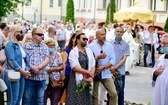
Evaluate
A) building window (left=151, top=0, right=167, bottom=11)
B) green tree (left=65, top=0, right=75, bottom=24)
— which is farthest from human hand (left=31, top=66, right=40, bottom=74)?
green tree (left=65, top=0, right=75, bottom=24)

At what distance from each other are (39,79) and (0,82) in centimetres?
114

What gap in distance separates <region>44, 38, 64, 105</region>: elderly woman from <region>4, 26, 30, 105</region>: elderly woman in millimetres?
929

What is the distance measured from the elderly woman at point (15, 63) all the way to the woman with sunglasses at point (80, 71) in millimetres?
897

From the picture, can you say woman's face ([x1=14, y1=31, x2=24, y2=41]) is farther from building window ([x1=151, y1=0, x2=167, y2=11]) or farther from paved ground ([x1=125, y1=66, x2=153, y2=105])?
building window ([x1=151, y1=0, x2=167, y2=11])

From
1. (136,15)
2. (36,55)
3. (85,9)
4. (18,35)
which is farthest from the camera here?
(85,9)

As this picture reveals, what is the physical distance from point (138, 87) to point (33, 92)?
7432 millimetres

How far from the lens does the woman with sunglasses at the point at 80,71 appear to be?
1098 cm

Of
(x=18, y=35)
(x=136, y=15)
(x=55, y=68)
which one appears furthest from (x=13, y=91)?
(x=136, y=15)

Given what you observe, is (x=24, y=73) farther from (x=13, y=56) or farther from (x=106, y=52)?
(x=106, y=52)

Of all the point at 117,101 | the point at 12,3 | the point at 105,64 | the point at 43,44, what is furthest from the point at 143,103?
the point at 12,3

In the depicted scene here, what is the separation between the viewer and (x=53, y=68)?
11742 mm

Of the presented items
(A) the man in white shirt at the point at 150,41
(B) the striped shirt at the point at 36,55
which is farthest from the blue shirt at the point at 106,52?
(A) the man in white shirt at the point at 150,41

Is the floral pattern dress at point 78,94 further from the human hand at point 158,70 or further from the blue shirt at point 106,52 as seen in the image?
the human hand at point 158,70

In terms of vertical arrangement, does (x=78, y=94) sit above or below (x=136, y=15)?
below
